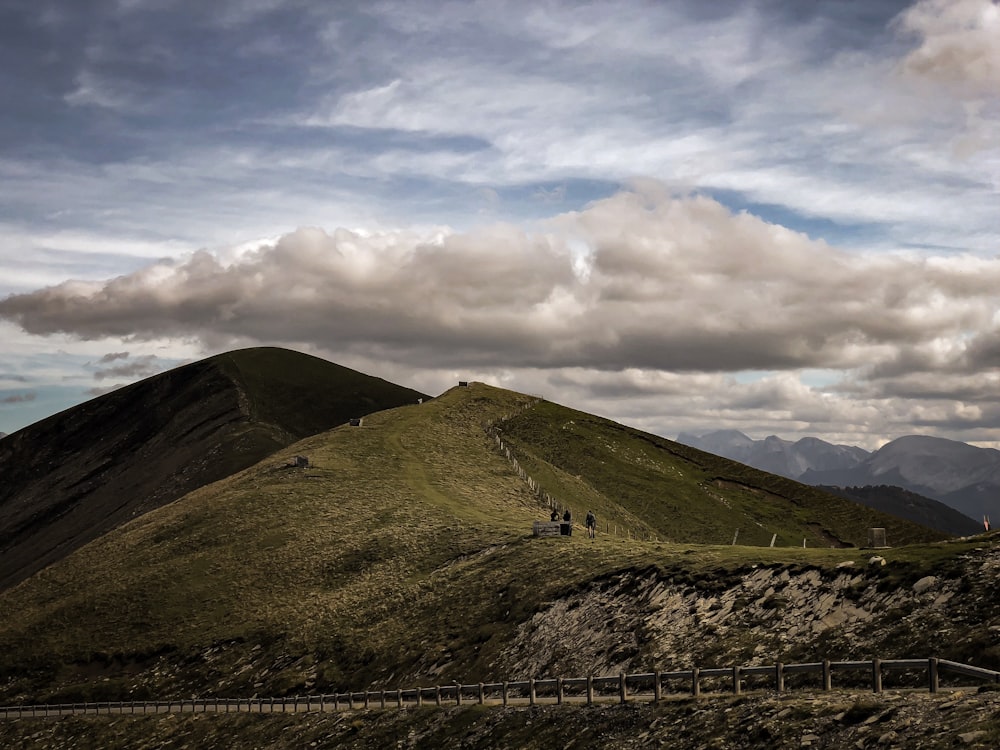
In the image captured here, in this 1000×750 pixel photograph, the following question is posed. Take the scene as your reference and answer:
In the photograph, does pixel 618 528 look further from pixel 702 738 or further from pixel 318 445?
pixel 702 738

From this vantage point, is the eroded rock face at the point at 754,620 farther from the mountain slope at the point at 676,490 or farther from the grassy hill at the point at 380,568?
the mountain slope at the point at 676,490

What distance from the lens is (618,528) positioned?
339 feet

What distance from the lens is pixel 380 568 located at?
81.2 meters

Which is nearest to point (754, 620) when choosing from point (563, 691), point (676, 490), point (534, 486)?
point (563, 691)

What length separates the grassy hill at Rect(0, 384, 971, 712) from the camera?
56812 mm

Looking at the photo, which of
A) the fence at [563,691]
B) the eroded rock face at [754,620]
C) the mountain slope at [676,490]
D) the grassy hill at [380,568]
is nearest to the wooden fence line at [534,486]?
the grassy hill at [380,568]

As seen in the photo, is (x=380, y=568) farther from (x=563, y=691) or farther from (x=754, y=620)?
(x=754, y=620)

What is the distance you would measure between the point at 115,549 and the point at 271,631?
37.1m

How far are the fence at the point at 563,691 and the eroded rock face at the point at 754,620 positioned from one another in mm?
2668

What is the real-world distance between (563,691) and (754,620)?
935 centimetres

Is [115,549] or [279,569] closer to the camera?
[279,569]

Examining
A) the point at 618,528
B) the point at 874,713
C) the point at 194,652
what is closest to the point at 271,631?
the point at 194,652

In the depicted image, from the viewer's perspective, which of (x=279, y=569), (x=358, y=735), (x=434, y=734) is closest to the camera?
(x=434, y=734)

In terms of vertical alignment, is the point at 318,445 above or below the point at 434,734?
above
